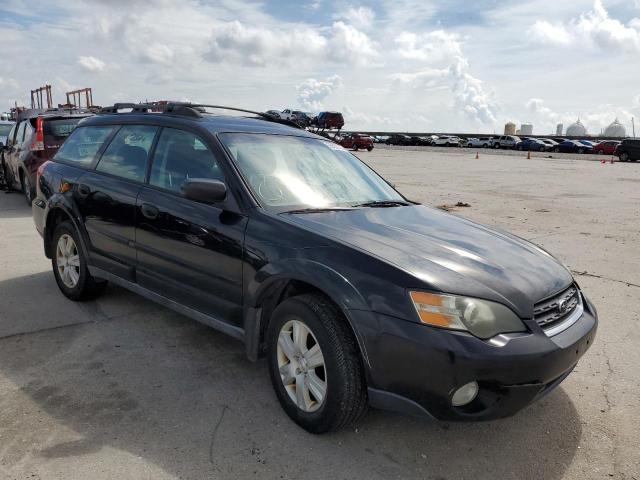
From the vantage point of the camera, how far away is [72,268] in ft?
15.9

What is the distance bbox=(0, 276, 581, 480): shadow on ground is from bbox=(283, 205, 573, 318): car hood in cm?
77

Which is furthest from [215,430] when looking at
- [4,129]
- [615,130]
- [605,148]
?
[615,130]

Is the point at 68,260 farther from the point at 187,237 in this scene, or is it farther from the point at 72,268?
the point at 187,237

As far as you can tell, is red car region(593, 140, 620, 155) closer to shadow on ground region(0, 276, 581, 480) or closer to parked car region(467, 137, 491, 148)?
parked car region(467, 137, 491, 148)

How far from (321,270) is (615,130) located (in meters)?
117

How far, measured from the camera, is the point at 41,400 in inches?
125

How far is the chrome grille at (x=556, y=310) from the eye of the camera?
8.87 feet

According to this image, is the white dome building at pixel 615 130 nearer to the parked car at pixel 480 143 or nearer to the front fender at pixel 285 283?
the parked car at pixel 480 143

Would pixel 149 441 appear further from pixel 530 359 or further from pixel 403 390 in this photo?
pixel 530 359

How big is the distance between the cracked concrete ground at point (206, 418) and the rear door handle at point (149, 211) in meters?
0.94

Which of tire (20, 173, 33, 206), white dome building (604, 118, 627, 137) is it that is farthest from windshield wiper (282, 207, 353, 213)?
white dome building (604, 118, 627, 137)

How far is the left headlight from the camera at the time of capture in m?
2.48

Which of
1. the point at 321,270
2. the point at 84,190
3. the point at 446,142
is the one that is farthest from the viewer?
the point at 446,142

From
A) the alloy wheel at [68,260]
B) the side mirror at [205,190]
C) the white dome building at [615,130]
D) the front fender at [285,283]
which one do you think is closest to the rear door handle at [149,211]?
the side mirror at [205,190]
